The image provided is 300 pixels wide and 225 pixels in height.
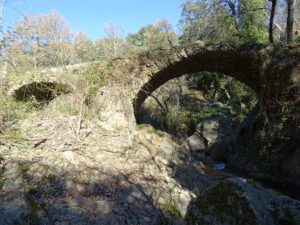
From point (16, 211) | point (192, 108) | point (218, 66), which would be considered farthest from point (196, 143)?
point (16, 211)

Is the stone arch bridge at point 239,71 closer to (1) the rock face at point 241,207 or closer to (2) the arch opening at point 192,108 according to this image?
(2) the arch opening at point 192,108

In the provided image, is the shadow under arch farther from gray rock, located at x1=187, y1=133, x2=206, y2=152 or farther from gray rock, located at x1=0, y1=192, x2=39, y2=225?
gray rock, located at x1=0, y1=192, x2=39, y2=225

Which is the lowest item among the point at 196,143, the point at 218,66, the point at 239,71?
the point at 196,143

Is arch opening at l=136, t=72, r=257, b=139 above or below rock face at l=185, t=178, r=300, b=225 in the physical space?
above

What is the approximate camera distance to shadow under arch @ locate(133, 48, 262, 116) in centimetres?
982

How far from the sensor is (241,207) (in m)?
3.04

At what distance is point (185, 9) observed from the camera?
29.0 meters

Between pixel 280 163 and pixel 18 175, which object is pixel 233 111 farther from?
pixel 18 175

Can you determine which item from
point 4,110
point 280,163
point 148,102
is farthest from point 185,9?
point 4,110

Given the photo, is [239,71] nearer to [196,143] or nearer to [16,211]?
[196,143]

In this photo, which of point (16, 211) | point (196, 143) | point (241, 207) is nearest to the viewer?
point (241, 207)

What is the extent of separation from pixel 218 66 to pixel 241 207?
336 inches

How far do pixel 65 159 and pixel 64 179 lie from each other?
59 centimetres

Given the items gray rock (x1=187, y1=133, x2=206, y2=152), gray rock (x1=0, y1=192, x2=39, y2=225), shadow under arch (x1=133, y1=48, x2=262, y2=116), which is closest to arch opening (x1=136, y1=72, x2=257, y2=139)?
gray rock (x1=187, y1=133, x2=206, y2=152)
